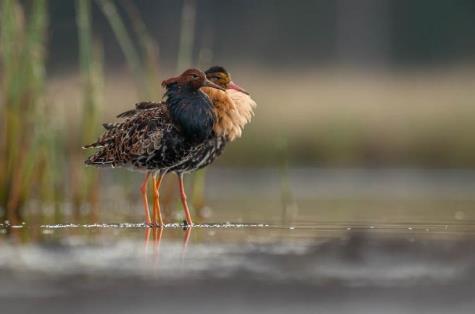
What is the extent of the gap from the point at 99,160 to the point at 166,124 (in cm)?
73

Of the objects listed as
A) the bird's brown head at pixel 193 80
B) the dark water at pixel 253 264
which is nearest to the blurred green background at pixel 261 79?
the bird's brown head at pixel 193 80

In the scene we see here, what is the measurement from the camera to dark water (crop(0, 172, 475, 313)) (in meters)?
6.46

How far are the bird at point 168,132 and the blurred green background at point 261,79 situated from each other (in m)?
0.70

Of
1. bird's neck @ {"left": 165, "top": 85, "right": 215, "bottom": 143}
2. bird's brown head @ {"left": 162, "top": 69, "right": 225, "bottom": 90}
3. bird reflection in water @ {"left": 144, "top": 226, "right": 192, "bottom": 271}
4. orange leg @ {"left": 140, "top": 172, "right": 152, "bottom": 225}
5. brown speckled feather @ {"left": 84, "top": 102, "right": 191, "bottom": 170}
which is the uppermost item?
bird's brown head @ {"left": 162, "top": 69, "right": 225, "bottom": 90}

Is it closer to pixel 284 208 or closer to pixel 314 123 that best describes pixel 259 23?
pixel 314 123

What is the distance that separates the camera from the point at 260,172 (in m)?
19.0

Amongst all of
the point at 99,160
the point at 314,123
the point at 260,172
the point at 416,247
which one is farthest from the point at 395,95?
the point at 416,247

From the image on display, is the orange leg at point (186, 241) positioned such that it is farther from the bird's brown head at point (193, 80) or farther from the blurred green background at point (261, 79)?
the blurred green background at point (261, 79)

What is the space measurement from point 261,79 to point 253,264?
876 inches

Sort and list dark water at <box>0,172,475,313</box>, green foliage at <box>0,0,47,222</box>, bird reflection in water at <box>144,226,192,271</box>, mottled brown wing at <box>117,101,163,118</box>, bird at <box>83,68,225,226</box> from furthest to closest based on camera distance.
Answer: green foliage at <box>0,0,47,222</box>, mottled brown wing at <box>117,101,163,118</box>, bird at <box>83,68,225,226</box>, bird reflection in water at <box>144,226,192,271</box>, dark water at <box>0,172,475,313</box>

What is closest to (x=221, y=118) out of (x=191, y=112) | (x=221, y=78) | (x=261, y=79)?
(x=191, y=112)

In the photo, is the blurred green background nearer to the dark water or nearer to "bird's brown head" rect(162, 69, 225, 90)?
"bird's brown head" rect(162, 69, 225, 90)

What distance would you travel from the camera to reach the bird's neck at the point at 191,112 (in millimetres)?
10398

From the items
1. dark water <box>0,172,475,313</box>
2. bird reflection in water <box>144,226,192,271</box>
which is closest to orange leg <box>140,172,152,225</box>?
dark water <box>0,172,475,313</box>
